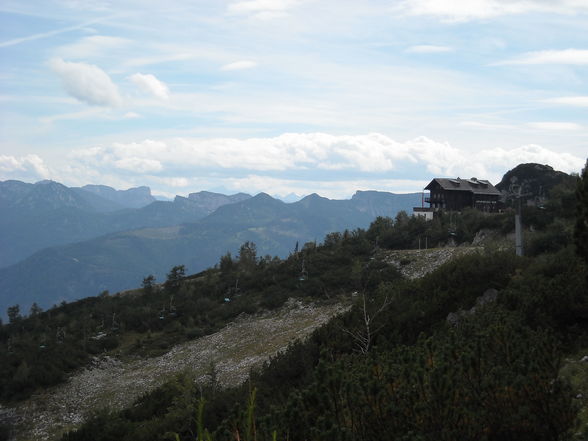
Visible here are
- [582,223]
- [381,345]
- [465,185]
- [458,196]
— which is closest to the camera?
[381,345]

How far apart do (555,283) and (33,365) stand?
38219 mm

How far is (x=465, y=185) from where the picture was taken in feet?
278

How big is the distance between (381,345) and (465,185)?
6996 centimetres

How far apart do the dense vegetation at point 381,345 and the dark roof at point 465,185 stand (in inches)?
714

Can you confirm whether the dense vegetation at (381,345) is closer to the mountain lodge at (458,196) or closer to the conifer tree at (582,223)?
the conifer tree at (582,223)

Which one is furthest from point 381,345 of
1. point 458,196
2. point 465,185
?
point 465,185

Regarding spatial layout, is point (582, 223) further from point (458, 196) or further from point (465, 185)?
point (465, 185)

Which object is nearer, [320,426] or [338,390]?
[320,426]

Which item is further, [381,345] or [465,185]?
[465,185]

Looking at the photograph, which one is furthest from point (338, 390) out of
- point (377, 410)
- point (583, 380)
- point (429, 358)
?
point (583, 380)

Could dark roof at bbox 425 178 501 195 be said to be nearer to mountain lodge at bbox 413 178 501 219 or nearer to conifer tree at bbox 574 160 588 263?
mountain lodge at bbox 413 178 501 219

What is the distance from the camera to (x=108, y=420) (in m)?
24.8

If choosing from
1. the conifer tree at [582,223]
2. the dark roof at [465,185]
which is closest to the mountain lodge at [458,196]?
the dark roof at [465,185]

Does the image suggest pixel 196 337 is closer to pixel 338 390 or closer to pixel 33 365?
pixel 33 365
